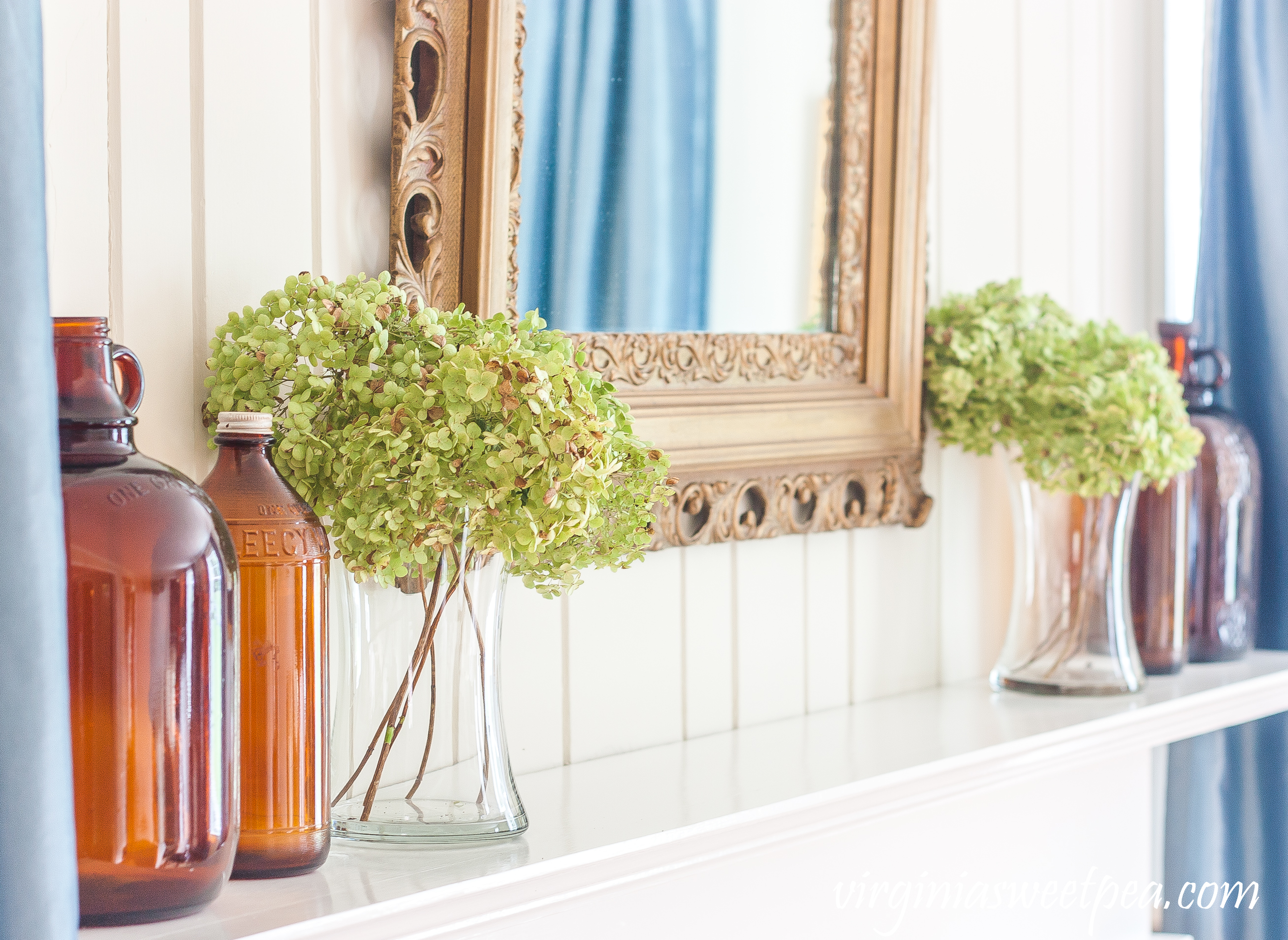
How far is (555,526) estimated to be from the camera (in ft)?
2.22

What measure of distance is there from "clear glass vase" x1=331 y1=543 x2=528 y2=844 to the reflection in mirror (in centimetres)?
25

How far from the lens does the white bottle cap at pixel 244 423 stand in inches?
26.4

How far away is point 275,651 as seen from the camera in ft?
2.19

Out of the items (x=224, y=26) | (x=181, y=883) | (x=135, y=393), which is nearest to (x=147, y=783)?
(x=181, y=883)

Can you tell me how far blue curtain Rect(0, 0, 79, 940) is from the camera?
51cm

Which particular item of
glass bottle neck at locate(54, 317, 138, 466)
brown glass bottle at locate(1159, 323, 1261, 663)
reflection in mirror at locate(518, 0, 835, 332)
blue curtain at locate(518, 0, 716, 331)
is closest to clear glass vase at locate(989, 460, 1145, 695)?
brown glass bottle at locate(1159, 323, 1261, 663)

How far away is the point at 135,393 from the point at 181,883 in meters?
0.24

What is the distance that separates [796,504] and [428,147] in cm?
46

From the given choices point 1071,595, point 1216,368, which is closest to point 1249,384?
point 1216,368

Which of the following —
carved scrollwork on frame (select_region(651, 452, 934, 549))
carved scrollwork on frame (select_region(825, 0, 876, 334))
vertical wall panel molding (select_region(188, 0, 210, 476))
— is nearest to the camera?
vertical wall panel molding (select_region(188, 0, 210, 476))

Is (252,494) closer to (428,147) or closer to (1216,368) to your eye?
(428,147)

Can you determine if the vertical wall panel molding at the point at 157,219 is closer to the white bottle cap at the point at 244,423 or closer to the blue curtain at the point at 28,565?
the white bottle cap at the point at 244,423

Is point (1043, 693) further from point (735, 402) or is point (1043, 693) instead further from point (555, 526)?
point (555, 526)

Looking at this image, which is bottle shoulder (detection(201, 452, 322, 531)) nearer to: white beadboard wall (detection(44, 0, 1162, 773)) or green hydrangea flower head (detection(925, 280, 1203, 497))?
white beadboard wall (detection(44, 0, 1162, 773))
